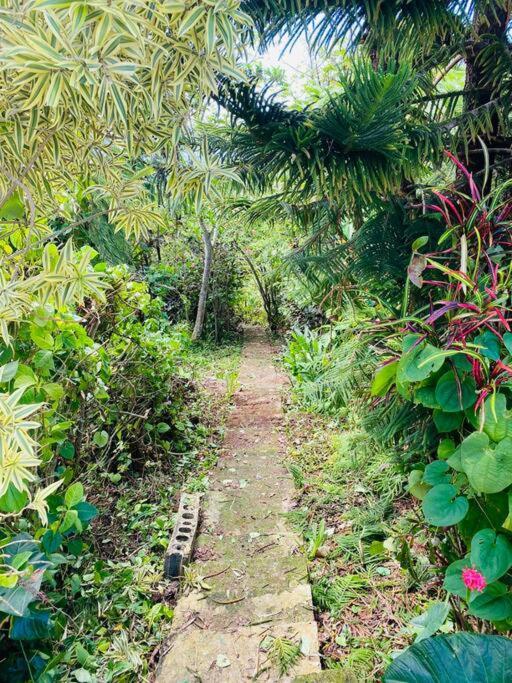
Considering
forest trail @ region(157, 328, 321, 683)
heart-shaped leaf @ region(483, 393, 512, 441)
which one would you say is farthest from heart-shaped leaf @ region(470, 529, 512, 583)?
forest trail @ region(157, 328, 321, 683)

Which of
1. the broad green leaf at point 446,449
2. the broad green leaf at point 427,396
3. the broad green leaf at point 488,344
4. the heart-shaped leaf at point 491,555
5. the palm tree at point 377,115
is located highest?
the palm tree at point 377,115

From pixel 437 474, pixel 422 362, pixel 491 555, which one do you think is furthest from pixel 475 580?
pixel 422 362

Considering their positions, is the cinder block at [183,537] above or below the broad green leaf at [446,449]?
below

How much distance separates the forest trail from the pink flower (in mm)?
442

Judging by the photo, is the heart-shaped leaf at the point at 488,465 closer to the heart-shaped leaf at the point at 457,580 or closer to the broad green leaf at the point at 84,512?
the heart-shaped leaf at the point at 457,580

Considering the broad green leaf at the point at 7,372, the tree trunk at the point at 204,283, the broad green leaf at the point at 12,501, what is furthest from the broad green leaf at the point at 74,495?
the tree trunk at the point at 204,283

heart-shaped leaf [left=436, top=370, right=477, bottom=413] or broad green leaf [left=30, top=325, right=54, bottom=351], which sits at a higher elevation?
broad green leaf [left=30, top=325, right=54, bottom=351]

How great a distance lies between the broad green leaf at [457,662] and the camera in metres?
0.81

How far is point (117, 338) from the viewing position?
2.47m

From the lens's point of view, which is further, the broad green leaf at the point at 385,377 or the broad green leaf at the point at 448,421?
the broad green leaf at the point at 385,377

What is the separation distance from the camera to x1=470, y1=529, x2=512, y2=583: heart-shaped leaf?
907 mm

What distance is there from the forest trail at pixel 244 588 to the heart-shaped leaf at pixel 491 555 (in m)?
0.49

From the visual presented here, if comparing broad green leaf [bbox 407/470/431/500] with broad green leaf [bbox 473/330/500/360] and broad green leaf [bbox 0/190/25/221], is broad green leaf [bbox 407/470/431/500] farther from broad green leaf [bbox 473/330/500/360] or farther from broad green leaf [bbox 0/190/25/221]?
broad green leaf [bbox 0/190/25/221]

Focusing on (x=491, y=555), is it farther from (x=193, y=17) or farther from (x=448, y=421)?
(x=193, y=17)
